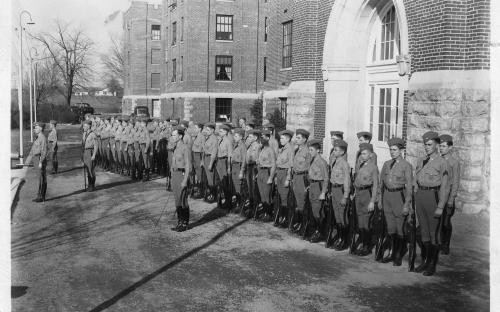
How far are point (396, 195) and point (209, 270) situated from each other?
319cm

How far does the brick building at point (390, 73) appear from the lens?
1170 cm

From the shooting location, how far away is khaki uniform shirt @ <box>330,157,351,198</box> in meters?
9.45

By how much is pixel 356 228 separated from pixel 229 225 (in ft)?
9.55

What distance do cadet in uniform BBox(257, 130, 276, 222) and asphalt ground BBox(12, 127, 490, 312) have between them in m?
0.47

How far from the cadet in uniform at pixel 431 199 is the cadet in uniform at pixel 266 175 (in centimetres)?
367

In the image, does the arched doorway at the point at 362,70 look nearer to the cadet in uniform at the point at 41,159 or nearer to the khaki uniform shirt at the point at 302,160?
the khaki uniform shirt at the point at 302,160

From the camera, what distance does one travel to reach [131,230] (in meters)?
10.7

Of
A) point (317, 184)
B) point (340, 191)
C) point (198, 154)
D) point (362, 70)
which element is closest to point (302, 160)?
point (317, 184)

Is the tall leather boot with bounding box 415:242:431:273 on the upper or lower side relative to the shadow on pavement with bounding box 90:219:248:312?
upper

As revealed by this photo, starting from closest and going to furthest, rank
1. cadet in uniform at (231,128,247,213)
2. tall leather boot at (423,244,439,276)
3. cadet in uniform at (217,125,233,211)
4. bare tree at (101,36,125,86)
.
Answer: tall leather boot at (423,244,439,276)
cadet in uniform at (231,128,247,213)
cadet in uniform at (217,125,233,211)
bare tree at (101,36,125,86)

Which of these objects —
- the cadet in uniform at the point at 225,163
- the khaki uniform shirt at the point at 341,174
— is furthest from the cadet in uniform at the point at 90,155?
the khaki uniform shirt at the point at 341,174

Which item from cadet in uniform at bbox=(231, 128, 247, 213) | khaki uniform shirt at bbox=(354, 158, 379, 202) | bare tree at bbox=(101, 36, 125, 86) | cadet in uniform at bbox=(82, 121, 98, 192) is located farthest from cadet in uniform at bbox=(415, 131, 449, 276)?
bare tree at bbox=(101, 36, 125, 86)

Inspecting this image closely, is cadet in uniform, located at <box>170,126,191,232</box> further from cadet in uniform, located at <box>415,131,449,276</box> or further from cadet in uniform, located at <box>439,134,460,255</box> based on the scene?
cadet in uniform, located at <box>439,134,460,255</box>
